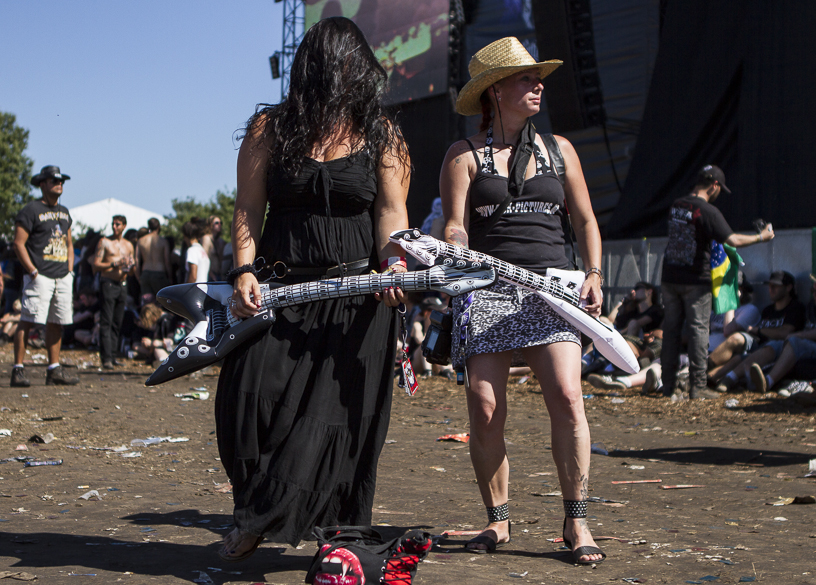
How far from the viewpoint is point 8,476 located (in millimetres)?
5125

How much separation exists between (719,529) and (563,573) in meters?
1.11

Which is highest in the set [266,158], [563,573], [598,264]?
[266,158]

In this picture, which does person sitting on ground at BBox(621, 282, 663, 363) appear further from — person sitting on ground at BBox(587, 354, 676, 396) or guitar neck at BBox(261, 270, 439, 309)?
guitar neck at BBox(261, 270, 439, 309)

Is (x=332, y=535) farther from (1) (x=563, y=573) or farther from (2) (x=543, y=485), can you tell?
(2) (x=543, y=485)

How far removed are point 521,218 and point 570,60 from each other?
1337 cm

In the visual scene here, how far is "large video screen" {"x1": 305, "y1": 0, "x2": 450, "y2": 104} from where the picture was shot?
20.3 m

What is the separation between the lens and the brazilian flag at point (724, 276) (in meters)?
8.56

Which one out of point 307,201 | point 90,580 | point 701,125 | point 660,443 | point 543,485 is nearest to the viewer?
point 90,580

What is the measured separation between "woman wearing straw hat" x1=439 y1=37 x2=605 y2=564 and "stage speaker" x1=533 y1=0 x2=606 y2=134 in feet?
41.5

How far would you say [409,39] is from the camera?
69.7 feet

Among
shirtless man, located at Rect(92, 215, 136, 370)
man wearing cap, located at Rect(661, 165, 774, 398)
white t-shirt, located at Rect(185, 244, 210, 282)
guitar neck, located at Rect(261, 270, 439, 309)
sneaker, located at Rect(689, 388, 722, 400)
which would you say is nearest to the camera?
guitar neck, located at Rect(261, 270, 439, 309)

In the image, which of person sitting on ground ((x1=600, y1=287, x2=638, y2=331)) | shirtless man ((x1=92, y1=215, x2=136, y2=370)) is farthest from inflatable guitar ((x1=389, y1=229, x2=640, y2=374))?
shirtless man ((x1=92, y1=215, x2=136, y2=370))

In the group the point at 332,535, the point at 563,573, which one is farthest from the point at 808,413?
the point at 332,535

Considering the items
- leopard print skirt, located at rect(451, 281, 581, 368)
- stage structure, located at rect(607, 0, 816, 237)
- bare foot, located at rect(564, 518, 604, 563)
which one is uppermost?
stage structure, located at rect(607, 0, 816, 237)
